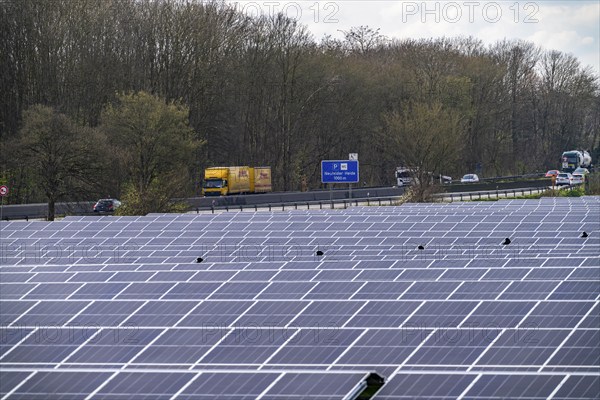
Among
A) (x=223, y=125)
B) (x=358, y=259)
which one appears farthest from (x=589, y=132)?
(x=358, y=259)

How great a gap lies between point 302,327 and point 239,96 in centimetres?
8536

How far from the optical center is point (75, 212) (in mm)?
73250

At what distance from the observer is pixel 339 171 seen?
77.9 metres

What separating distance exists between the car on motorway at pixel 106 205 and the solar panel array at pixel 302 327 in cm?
4077

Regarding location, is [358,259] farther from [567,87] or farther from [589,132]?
[589,132]

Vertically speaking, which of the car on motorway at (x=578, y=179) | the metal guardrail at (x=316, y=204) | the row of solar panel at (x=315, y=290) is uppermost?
the row of solar panel at (x=315, y=290)

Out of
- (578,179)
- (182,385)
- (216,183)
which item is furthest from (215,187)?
(182,385)

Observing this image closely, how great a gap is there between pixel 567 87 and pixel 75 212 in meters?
88.5

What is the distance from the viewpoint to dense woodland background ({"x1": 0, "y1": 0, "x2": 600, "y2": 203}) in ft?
243

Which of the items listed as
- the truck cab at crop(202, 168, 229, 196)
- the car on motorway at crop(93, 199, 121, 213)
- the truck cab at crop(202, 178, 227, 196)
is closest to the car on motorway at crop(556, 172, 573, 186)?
the truck cab at crop(202, 168, 229, 196)

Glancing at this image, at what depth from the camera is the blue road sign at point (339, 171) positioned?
254ft

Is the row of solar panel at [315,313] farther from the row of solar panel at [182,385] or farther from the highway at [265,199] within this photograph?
the highway at [265,199]

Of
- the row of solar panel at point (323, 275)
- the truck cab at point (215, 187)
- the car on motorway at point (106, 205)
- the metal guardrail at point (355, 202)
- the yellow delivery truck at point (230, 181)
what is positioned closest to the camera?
the row of solar panel at point (323, 275)

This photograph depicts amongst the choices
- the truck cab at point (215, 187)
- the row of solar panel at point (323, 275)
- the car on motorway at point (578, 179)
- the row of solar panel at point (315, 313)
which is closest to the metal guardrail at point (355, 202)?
the truck cab at point (215, 187)
